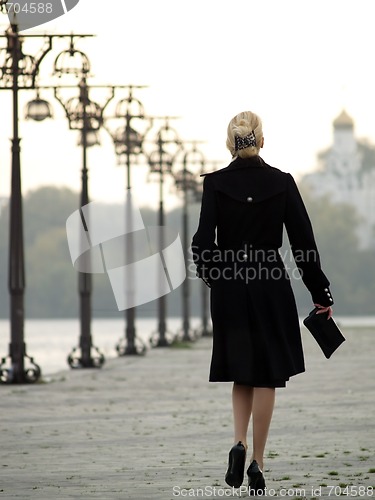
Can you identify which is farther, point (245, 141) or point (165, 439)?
point (165, 439)

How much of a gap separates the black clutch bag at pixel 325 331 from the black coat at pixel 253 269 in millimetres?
97

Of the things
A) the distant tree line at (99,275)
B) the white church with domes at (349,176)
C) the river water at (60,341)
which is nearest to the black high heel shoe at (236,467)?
the river water at (60,341)

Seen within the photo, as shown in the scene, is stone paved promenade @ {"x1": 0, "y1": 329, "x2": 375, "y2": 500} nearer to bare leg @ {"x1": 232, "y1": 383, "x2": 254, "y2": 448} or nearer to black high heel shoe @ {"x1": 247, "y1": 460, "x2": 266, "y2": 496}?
black high heel shoe @ {"x1": 247, "y1": 460, "x2": 266, "y2": 496}

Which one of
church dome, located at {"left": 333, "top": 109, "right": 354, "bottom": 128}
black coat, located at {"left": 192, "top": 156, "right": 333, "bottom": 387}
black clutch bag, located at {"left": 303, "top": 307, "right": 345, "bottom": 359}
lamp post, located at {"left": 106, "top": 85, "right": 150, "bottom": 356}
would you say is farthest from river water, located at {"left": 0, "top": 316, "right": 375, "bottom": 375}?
church dome, located at {"left": 333, "top": 109, "right": 354, "bottom": 128}

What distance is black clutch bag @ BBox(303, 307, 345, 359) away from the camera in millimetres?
9016

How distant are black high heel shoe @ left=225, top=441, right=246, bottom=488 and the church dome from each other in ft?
559

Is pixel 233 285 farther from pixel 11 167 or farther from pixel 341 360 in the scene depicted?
pixel 341 360

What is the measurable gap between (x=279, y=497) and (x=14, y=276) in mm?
13922

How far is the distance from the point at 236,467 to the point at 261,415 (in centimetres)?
32

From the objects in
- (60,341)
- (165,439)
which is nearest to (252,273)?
(165,439)

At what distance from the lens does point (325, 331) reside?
29.7ft

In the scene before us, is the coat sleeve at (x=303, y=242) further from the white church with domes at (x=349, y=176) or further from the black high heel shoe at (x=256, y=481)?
the white church with domes at (x=349, y=176)

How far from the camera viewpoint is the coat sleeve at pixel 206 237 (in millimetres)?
8797

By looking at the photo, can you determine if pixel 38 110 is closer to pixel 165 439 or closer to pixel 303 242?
pixel 165 439
